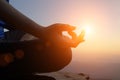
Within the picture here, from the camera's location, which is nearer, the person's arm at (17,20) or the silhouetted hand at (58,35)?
the person's arm at (17,20)

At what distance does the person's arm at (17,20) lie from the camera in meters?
2.55

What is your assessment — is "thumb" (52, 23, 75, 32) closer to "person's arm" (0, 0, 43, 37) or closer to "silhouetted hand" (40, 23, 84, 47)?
"silhouetted hand" (40, 23, 84, 47)

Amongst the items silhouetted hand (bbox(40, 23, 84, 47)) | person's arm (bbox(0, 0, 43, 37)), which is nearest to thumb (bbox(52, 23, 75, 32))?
silhouetted hand (bbox(40, 23, 84, 47))

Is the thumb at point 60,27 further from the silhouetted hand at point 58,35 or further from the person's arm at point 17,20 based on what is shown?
the person's arm at point 17,20

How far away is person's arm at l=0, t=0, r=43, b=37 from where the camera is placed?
255 cm

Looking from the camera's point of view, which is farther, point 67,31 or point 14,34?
point 14,34

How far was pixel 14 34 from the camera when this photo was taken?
11.5 feet

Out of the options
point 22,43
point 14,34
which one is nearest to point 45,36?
point 22,43

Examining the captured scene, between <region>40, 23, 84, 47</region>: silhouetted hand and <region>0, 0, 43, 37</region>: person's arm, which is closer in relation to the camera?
<region>0, 0, 43, 37</region>: person's arm

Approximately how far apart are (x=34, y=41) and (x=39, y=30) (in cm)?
17

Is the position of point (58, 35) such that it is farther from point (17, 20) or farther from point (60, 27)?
point (17, 20)

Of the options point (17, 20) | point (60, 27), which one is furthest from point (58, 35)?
point (17, 20)

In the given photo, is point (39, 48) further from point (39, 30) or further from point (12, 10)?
point (12, 10)

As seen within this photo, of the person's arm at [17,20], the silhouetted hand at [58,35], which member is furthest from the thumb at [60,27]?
the person's arm at [17,20]
